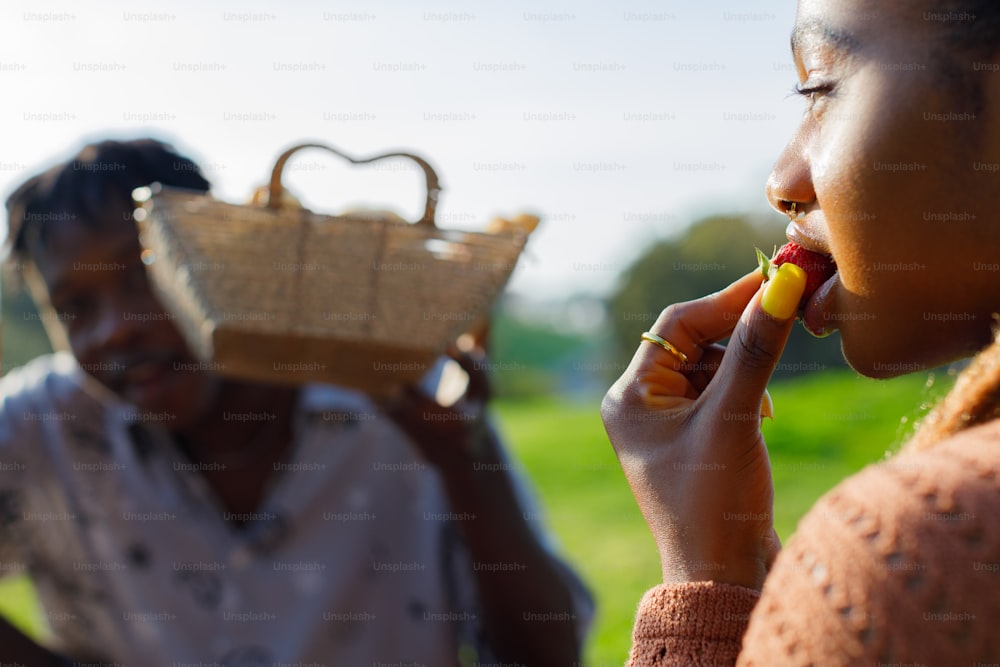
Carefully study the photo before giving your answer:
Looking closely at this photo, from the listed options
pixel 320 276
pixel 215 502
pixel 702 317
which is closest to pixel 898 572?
pixel 702 317

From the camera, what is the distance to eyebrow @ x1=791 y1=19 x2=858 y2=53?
1312 millimetres

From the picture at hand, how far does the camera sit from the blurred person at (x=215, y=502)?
303 centimetres

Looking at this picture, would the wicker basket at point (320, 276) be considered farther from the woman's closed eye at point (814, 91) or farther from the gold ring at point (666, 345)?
the woman's closed eye at point (814, 91)

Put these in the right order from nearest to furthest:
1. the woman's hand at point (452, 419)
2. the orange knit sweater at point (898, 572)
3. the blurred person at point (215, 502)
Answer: the orange knit sweater at point (898, 572)
the woman's hand at point (452, 419)
the blurred person at point (215, 502)

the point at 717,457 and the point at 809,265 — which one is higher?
the point at 809,265

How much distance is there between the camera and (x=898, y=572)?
93 centimetres

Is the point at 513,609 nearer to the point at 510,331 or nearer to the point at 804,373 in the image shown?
the point at 804,373

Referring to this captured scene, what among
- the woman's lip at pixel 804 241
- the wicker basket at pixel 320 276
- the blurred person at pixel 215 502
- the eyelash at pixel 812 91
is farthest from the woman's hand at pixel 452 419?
the eyelash at pixel 812 91

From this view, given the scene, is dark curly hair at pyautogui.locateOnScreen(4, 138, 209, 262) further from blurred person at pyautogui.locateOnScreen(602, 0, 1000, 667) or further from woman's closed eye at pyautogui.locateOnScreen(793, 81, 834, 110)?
woman's closed eye at pyautogui.locateOnScreen(793, 81, 834, 110)

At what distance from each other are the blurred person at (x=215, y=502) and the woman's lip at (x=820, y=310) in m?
1.47

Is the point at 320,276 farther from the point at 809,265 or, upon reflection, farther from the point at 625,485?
the point at 625,485

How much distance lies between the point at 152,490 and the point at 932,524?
2841 millimetres

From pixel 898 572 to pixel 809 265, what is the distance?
63 centimetres

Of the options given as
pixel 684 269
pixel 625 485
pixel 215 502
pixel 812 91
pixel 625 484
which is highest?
pixel 812 91
